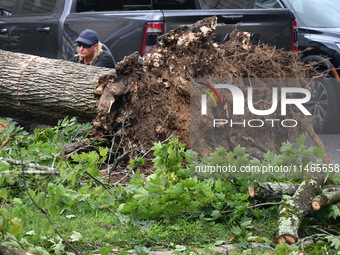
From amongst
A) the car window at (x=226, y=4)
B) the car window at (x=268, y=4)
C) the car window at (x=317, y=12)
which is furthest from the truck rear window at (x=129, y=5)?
the car window at (x=317, y=12)

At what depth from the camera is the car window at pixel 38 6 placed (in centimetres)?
1114

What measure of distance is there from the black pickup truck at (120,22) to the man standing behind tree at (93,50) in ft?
0.65

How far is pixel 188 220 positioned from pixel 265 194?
2.07ft

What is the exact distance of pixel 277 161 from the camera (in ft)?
20.1

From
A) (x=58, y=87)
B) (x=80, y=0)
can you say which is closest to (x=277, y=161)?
(x=58, y=87)

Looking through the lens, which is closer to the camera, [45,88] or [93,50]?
[45,88]

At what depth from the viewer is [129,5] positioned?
1097 cm

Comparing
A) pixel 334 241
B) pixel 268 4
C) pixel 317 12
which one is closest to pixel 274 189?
pixel 334 241

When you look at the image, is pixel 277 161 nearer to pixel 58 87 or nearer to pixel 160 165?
pixel 160 165

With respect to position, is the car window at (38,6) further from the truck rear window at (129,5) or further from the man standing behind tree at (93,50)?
the man standing behind tree at (93,50)

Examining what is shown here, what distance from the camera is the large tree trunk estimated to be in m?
8.42

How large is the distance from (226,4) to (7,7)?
337cm

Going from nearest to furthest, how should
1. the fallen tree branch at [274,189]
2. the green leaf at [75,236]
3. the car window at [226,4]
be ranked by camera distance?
the green leaf at [75,236]
the fallen tree branch at [274,189]
the car window at [226,4]

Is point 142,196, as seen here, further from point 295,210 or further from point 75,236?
point 295,210
